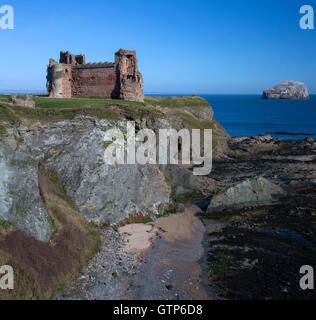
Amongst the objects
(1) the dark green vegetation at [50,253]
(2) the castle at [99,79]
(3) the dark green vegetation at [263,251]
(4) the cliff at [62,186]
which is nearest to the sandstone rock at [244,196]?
(3) the dark green vegetation at [263,251]

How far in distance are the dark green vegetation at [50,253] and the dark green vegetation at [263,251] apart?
24.7 ft

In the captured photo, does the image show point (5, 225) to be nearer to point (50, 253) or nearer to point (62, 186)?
point (50, 253)

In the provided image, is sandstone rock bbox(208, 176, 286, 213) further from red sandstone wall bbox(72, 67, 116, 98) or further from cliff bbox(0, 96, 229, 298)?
red sandstone wall bbox(72, 67, 116, 98)

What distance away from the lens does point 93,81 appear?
43219 millimetres

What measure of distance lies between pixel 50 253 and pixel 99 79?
3169cm

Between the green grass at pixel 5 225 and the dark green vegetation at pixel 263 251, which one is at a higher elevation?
the green grass at pixel 5 225

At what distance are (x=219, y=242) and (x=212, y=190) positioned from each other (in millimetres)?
11989

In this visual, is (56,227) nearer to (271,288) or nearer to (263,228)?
(271,288)

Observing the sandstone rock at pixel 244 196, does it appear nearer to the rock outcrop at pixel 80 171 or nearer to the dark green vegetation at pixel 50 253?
the rock outcrop at pixel 80 171

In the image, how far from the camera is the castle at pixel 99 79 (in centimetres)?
4178

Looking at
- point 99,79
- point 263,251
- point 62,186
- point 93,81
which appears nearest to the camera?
point 263,251

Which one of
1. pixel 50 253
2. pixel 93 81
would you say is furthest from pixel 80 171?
pixel 93 81

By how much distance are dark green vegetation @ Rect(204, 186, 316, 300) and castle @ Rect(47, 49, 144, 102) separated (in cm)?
2419
